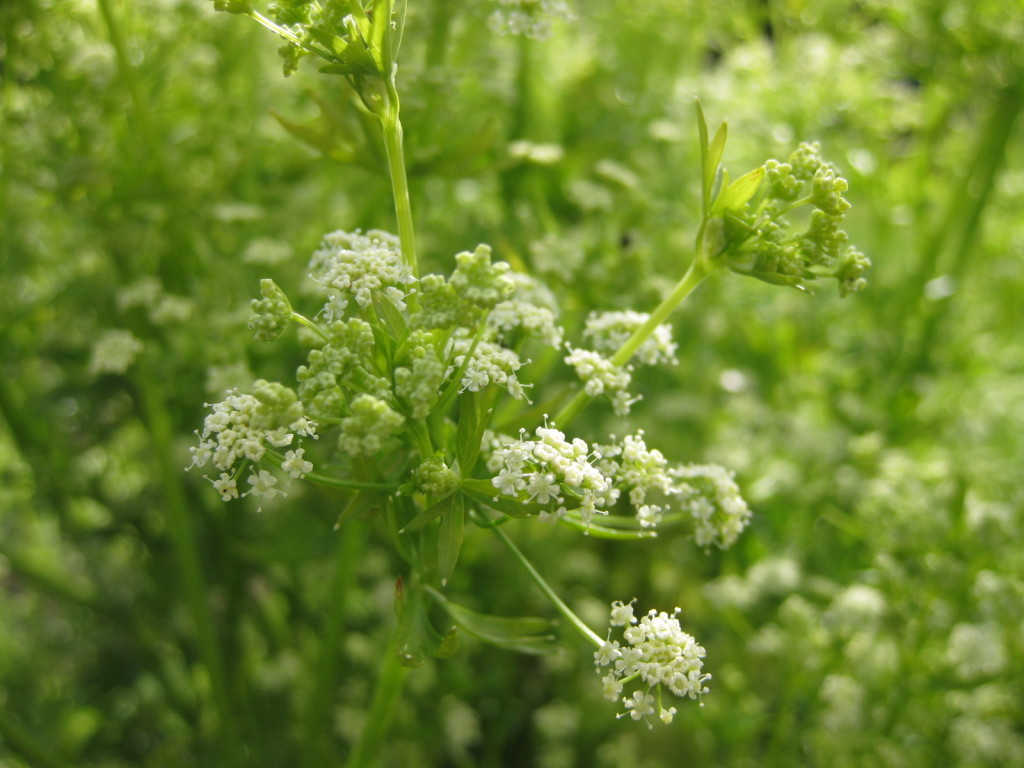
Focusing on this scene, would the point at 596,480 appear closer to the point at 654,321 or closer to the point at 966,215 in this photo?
the point at 654,321

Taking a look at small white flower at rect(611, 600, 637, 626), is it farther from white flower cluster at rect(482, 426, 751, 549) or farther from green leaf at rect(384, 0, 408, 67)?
green leaf at rect(384, 0, 408, 67)

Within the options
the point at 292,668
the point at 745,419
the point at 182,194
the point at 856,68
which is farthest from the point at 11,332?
the point at 856,68

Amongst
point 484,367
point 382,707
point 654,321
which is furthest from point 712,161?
point 382,707

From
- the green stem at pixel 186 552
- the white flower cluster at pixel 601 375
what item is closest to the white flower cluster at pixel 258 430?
the white flower cluster at pixel 601 375

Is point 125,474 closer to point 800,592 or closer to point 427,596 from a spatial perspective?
point 427,596

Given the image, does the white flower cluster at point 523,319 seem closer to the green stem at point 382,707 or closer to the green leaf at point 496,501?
the green leaf at point 496,501
